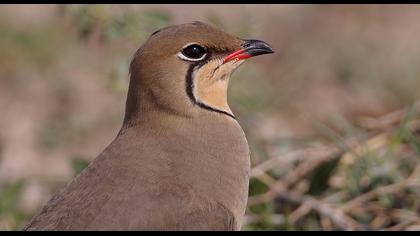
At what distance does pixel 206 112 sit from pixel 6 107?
4497 millimetres

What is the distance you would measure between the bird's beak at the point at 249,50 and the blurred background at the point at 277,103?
3.09 feet

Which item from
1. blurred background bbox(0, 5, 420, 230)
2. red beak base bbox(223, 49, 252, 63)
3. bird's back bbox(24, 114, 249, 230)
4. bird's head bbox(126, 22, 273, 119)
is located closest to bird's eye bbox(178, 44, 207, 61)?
bird's head bbox(126, 22, 273, 119)

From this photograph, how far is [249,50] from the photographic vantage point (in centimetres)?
431

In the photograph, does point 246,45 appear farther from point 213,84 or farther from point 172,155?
point 172,155

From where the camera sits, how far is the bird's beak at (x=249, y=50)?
4.29 metres

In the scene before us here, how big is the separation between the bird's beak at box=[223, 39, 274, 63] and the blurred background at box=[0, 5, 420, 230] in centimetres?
94

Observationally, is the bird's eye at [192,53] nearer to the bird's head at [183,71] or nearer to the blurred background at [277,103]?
the bird's head at [183,71]

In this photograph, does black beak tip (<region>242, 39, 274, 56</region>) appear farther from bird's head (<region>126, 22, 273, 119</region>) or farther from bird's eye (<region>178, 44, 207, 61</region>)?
bird's eye (<region>178, 44, 207, 61</region>)

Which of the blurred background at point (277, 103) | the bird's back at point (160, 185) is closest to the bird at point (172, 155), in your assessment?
the bird's back at point (160, 185)

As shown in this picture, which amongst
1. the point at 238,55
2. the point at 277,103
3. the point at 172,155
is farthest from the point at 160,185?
the point at 277,103

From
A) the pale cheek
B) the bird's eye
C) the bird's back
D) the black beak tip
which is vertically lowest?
the bird's back

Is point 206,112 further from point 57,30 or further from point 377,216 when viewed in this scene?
point 57,30

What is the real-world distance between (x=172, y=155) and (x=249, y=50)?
2.12 feet

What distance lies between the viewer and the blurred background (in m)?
5.06
